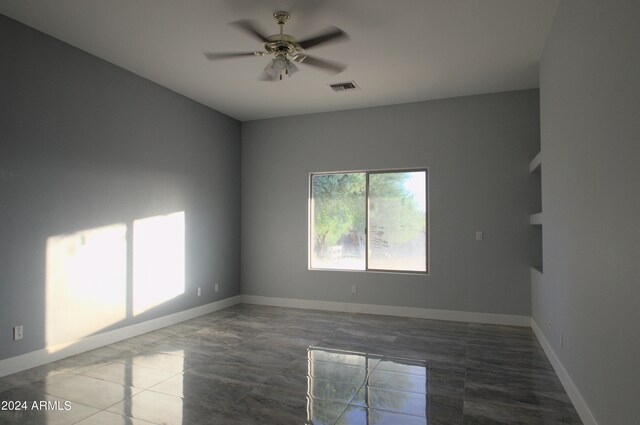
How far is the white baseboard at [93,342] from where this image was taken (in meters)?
3.59

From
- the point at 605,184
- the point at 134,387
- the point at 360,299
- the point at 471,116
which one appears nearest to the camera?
the point at 605,184

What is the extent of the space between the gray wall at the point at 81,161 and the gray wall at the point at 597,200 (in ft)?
14.7

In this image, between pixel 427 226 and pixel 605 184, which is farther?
pixel 427 226

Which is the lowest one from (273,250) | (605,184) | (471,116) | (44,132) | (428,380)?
(428,380)

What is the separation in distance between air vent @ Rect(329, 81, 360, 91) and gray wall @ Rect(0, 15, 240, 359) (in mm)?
2128

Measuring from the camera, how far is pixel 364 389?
10.7 ft

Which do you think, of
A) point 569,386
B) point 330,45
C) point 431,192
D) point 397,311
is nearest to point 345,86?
point 330,45

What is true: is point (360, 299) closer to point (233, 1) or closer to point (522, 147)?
point (522, 147)

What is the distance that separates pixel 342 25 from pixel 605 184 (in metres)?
2.55

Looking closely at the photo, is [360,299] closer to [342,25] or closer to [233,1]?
[342,25]

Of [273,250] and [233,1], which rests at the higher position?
[233,1]

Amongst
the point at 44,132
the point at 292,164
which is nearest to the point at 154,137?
the point at 44,132

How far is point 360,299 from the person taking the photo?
6180 millimetres

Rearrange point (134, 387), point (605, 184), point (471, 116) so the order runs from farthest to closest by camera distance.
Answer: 1. point (471, 116)
2. point (134, 387)
3. point (605, 184)
